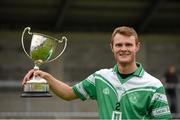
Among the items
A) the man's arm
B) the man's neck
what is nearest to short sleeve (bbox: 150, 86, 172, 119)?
the man's neck

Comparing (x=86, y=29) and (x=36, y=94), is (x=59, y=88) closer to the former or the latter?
(x=36, y=94)

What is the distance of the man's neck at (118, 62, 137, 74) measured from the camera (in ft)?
12.5

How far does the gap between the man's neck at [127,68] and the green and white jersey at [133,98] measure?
0.09 feet

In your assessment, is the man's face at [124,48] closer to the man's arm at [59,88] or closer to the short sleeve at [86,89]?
the short sleeve at [86,89]

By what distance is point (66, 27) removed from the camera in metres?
17.8

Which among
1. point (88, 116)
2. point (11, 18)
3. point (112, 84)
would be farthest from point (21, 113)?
point (112, 84)

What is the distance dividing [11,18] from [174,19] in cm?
477

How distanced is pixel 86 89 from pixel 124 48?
562 mm

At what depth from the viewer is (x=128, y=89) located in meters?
3.80

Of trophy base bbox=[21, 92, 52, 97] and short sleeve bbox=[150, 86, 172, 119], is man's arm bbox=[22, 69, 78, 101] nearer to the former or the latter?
trophy base bbox=[21, 92, 52, 97]

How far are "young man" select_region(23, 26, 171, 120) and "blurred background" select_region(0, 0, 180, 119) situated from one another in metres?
11.9

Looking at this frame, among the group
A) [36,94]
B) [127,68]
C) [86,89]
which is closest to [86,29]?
[86,89]

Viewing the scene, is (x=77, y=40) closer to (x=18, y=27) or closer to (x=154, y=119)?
(x=18, y=27)

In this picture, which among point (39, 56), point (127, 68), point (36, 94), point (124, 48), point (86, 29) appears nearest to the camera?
point (124, 48)
